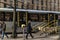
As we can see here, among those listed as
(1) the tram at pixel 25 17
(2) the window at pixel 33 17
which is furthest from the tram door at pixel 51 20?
(2) the window at pixel 33 17

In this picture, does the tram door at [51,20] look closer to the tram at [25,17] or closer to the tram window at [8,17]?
the tram at [25,17]

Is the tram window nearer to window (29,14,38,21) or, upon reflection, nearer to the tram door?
window (29,14,38,21)

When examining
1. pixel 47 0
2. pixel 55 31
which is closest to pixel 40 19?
pixel 55 31

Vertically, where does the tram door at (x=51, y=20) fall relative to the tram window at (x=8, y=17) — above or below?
below

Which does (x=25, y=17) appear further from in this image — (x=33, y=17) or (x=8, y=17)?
(x=8, y=17)

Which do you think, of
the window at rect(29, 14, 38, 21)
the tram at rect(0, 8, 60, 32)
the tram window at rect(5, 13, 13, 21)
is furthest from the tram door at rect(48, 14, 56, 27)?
the tram window at rect(5, 13, 13, 21)

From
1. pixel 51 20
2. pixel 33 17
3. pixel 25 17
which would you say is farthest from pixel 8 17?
pixel 51 20

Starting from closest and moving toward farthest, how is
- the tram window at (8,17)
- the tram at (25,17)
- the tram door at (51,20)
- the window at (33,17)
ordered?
the tram window at (8,17) → the tram at (25,17) → the window at (33,17) → the tram door at (51,20)

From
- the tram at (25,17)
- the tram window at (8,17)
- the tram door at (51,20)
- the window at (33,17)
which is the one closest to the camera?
the tram window at (8,17)

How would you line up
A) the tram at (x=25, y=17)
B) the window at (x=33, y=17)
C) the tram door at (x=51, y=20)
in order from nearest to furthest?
1. the tram at (x=25, y=17)
2. the window at (x=33, y=17)
3. the tram door at (x=51, y=20)

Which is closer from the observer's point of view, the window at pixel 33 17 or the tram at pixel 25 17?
the tram at pixel 25 17

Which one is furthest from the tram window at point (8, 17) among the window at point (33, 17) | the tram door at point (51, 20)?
the tram door at point (51, 20)

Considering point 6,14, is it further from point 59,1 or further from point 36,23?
point 59,1

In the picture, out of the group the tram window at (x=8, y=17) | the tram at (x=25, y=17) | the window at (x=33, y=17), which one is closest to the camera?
the tram window at (x=8, y=17)
